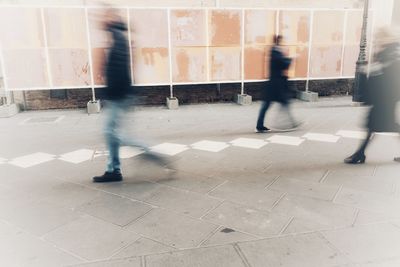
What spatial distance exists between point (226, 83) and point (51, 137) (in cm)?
635

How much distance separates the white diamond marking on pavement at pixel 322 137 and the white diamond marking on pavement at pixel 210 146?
1.83 meters

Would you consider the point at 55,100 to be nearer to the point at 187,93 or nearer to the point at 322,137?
the point at 187,93

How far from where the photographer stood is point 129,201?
427cm

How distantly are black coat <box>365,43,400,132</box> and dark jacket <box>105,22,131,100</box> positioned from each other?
12.0 ft

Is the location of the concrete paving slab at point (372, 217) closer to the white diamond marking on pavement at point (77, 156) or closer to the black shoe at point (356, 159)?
the black shoe at point (356, 159)

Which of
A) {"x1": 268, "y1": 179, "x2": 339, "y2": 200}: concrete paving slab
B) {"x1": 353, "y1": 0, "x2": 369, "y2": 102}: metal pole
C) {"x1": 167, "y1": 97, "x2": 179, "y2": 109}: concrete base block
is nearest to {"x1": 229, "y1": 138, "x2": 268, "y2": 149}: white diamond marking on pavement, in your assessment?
{"x1": 268, "y1": 179, "x2": 339, "y2": 200}: concrete paving slab

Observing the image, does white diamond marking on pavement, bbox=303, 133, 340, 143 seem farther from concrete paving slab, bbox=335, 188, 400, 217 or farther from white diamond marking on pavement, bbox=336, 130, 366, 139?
concrete paving slab, bbox=335, 188, 400, 217

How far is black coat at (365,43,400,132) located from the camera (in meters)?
5.19

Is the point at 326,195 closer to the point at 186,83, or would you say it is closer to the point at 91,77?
the point at 186,83

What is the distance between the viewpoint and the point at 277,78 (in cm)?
734

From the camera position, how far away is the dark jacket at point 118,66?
14.6 feet

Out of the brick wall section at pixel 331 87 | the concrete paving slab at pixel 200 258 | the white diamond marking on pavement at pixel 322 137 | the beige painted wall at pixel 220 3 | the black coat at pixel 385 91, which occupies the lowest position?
the concrete paving slab at pixel 200 258

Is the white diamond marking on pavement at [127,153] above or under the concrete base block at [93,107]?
under

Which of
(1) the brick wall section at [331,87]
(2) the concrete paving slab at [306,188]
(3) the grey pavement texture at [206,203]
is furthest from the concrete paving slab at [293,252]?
(1) the brick wall section at [331,87]
